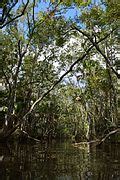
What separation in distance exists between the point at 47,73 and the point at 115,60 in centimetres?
813

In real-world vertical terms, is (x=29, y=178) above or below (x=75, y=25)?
below

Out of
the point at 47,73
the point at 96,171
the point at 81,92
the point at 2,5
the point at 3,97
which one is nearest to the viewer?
the point at 96,171

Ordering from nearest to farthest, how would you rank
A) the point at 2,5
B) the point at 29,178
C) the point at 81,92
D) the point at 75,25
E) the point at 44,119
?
the point at 29,178
the point at 2,5
the point at 75,25
the point at 81,92
the point at 44,119

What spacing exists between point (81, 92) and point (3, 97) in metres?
11.1

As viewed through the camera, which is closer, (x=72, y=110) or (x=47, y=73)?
(x=47, y=73)

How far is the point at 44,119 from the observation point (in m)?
62.6

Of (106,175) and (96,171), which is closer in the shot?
(106,175)

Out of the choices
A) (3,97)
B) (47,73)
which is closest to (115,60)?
(47,73)

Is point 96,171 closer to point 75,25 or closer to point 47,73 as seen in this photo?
point 75,25

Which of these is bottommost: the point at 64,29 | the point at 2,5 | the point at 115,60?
the point at 2,5

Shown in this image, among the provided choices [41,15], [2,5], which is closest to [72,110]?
[41,15]

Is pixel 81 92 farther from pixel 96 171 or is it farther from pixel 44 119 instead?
pixel 96 171

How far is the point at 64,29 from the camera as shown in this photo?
24422 mm

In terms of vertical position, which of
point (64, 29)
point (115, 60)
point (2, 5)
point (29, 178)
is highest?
point (115, 60)
